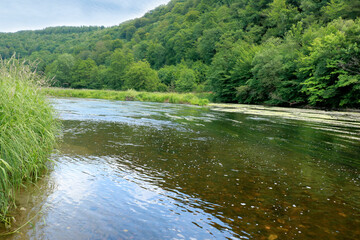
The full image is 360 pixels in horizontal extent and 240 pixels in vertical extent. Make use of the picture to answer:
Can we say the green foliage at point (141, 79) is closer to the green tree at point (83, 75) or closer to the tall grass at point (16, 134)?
the green tree at point (83, 75)

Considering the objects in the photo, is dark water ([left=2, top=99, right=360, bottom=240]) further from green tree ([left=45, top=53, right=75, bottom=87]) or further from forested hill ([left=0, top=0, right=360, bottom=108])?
green tree ([left=45, top=53, right=75, bottom=87])

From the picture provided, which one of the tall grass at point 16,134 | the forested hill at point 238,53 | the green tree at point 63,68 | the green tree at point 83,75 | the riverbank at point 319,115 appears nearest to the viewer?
the tall grass at point 16,134

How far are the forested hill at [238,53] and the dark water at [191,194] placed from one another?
56.0 feet

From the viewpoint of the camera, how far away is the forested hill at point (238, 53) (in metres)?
33.9

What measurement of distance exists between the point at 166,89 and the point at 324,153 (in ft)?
243

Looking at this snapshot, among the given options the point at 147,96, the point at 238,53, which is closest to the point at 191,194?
the point at 147,96

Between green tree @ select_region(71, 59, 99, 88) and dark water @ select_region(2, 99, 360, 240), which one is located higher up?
green tree @ select_region(71, 59, 99, 88)

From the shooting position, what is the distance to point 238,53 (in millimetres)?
59188

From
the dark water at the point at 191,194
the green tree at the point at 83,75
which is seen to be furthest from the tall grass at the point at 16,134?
the green tree at the point at 83,75

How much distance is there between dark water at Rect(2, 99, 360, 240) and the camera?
4.08m

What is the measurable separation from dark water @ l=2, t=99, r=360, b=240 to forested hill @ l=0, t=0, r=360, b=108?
17.1m

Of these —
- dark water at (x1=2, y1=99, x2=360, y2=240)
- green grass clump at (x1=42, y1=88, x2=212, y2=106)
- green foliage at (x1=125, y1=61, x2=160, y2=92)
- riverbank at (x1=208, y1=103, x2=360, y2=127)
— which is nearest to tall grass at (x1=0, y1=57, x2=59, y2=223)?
dark water at (x1=2, y1=99, x2=360, y2=240)

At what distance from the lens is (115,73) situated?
91625 millimetres

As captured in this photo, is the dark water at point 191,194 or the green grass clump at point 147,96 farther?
the green grass clump at point 147,96
